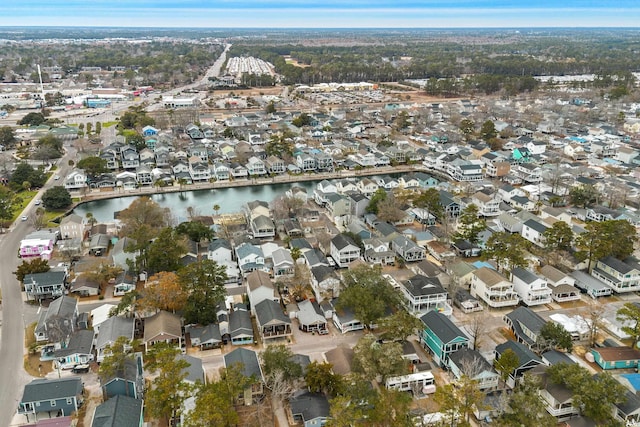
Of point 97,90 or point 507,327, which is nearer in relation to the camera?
point 507,327

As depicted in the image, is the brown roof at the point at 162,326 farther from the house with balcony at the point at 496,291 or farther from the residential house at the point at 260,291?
the house with balcony at the point at 496,291

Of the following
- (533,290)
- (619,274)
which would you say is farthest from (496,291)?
(619,274)

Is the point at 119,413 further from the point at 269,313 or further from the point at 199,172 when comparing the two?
the point at 199,172

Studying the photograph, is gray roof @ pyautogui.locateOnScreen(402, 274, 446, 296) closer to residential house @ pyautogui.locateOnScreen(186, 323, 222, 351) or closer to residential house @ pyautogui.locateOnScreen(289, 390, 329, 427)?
residential house @ pyautogui.locateOnScreen(289, 390, 329, 427)

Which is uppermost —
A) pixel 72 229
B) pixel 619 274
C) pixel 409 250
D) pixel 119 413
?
pixel 119 413

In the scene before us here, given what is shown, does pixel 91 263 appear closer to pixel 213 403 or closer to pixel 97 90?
pixel 213 403

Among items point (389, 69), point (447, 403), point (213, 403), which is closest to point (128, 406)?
point (213, 403)
